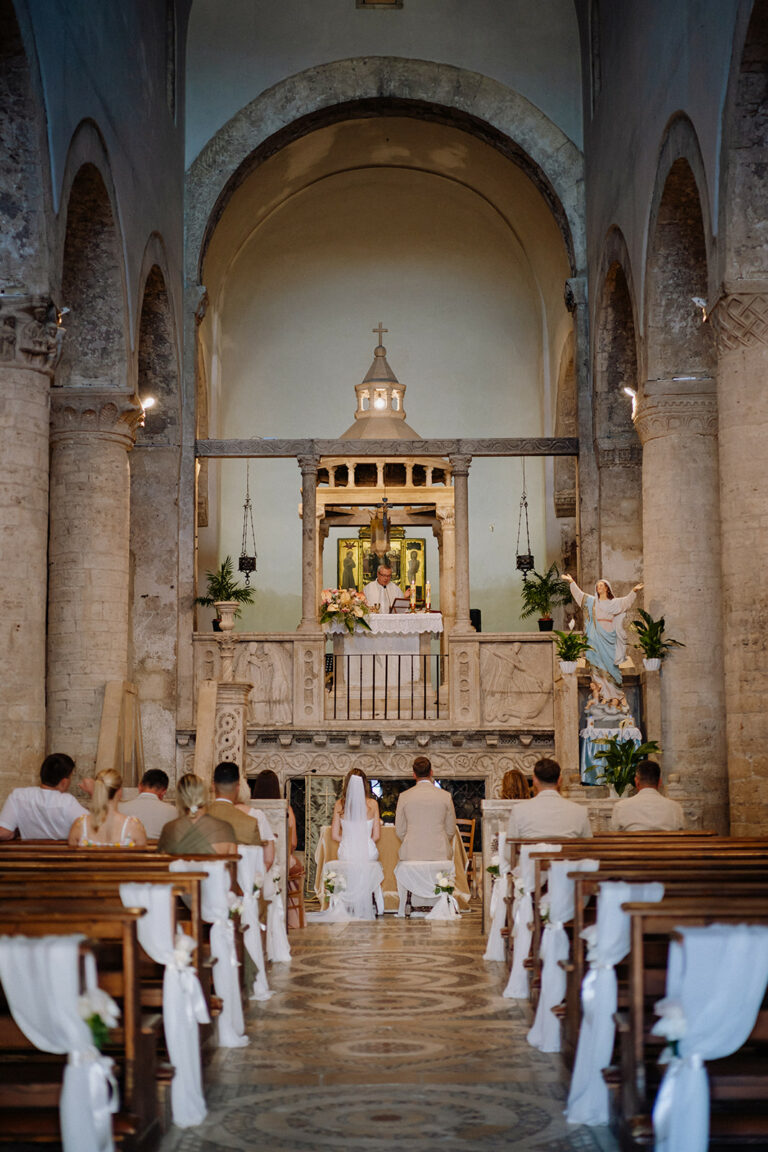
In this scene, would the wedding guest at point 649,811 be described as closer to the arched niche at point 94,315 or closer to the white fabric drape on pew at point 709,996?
the white fabric drape on pew at point 709,996

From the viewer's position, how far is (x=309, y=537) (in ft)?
61.9

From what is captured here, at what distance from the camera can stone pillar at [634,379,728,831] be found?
13938 millimetres

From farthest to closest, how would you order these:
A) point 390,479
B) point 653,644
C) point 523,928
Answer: point 390,479 → point 653,644 → point 523,928

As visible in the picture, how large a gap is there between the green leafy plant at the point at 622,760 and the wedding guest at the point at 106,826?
6.61 metres

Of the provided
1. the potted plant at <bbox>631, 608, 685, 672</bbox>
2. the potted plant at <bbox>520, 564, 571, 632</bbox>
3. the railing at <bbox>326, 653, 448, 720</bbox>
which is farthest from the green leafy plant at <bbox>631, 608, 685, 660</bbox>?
the potted plant at <bbox>520, 564, 571, 632</bbox>

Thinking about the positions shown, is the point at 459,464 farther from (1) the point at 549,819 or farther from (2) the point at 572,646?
(1) the point at 549,819

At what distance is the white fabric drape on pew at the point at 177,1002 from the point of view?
530 centimetres

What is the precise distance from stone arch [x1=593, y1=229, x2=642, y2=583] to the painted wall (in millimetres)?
3213

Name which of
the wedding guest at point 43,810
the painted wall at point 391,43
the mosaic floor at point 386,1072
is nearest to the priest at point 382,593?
the painted wall at point 391,43

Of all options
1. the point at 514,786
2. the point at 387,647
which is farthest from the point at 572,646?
the point at 387,647

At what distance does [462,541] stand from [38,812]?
1075 cm

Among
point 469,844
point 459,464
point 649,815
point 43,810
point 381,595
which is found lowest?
point 469,844

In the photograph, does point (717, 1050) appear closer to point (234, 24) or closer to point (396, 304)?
point (234, 24)

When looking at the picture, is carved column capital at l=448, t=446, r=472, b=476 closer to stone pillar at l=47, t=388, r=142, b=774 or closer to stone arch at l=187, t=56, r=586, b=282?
stone arch at l=187, t=56, r=586, b=282
